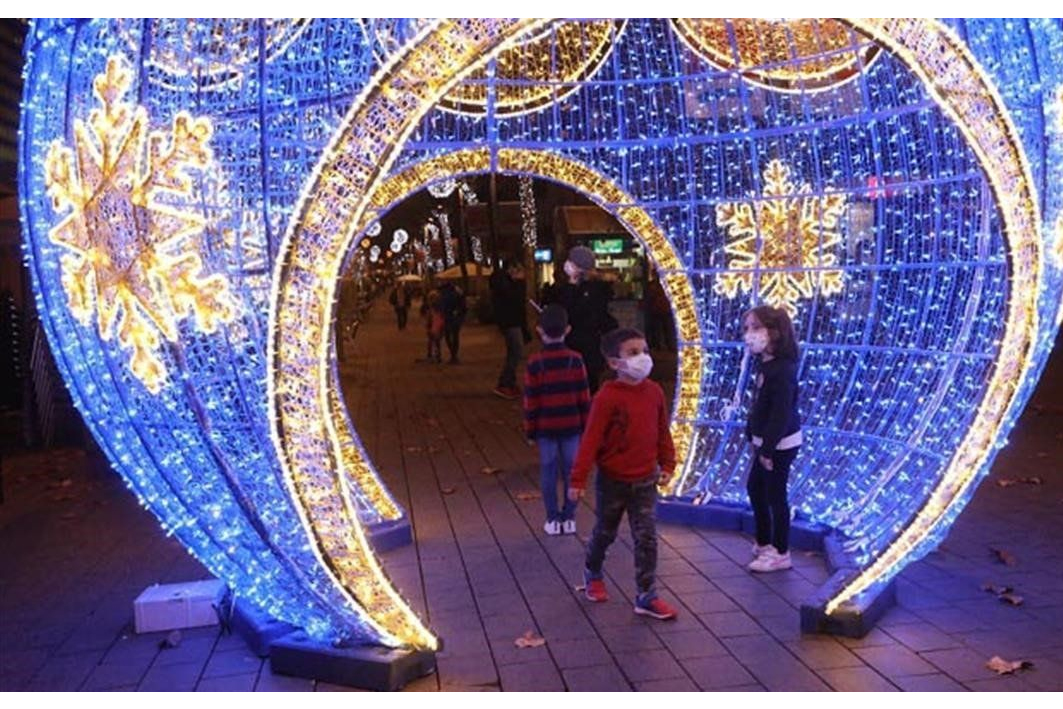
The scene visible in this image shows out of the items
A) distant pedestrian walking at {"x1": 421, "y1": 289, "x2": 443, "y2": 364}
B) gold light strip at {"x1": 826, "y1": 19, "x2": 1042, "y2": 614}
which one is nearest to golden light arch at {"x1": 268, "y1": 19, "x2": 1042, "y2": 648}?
gold light strip at {"x1": 826, "y1": 19, "x2": 1042, "y2": 614}

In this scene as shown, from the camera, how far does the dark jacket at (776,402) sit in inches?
241

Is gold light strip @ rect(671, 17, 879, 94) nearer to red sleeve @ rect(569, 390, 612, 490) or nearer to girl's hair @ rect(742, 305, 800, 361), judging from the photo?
girl's hair @ rect(742, 305, 800, 361)

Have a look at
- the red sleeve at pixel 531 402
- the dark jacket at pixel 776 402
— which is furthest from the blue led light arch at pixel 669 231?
the red sleeve at pixel 531 402

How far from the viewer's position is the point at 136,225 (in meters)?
4.59

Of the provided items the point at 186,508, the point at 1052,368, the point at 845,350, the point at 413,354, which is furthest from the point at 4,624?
the point at 413,354

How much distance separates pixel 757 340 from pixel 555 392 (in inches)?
64.2

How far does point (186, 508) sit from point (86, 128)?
5.30 ft

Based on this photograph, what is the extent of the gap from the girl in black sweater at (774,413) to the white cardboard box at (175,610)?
2861 mm

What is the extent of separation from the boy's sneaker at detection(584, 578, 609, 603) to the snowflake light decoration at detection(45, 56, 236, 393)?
243cm

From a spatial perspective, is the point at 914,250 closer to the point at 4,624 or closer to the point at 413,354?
the point at 4,624

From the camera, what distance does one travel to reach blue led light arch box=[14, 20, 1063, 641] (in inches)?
183

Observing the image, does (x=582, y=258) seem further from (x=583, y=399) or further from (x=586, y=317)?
(x=583, y=399)

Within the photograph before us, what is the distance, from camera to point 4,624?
19.7ft

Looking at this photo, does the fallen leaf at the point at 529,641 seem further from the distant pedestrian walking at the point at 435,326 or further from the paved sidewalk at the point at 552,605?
the distant pedestrian walking at the point at 435,326
